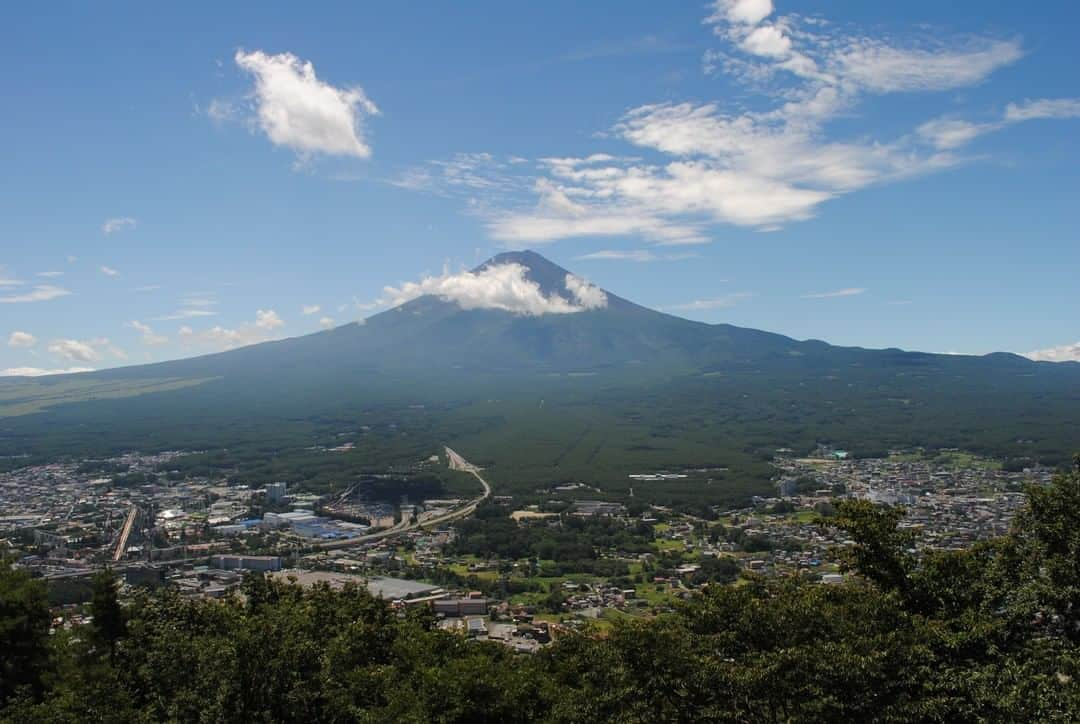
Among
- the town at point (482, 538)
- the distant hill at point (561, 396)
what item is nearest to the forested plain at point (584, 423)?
the distant hill at point (561, 396)

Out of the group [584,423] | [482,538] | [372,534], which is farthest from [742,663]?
[584,423]

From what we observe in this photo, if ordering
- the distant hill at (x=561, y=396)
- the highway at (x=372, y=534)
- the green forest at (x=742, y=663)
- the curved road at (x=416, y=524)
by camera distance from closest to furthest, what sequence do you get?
1. the green forest at (x=742, y=663)
2. the highway at (x=372, y=534)
3. the curved road at (x=416, y=524)
4. the distant hill at (x=561, y=396)

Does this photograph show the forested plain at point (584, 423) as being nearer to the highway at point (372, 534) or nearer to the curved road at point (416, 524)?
the curved road at point (416, 524)

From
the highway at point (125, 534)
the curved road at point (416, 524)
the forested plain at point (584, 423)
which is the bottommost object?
the curved road at point (416, 524)

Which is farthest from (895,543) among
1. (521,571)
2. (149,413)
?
(149,413)

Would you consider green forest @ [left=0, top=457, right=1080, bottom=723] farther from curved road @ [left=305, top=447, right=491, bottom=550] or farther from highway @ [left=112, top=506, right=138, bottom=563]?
curved road @ [left=305, top=447, right=491, bottom=550]

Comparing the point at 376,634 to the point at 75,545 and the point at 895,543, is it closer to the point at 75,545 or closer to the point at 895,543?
the point at 895,543

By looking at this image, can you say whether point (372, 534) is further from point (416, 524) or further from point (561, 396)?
point (561, 396)
